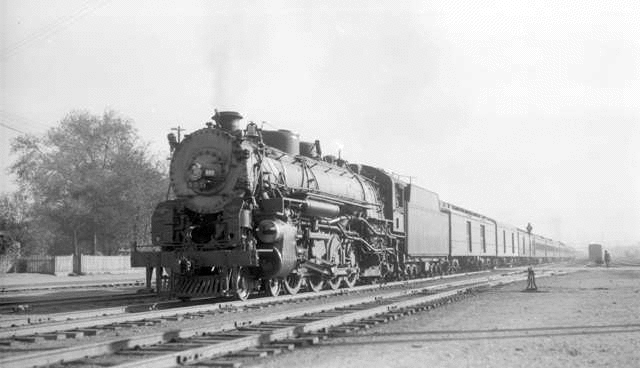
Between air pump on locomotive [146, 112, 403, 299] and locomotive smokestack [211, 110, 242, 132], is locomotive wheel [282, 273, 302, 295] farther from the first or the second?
locomotive smokestack [211, 110, 242, 132]

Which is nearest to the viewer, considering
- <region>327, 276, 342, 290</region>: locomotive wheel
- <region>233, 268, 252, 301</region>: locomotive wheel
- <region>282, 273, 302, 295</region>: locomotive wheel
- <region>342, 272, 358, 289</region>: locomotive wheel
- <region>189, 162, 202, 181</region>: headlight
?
<region>233, 268, 252, 301</region>: locomotive wheel

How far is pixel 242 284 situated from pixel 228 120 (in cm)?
385

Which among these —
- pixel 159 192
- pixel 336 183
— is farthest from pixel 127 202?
pixel 336 183

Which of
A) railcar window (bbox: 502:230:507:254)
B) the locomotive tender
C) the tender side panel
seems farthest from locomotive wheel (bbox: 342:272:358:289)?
railcar window (bbox: 502:230:507:254)

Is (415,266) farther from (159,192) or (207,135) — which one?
(159,192)

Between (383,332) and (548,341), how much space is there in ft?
7.12

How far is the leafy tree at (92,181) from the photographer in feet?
131

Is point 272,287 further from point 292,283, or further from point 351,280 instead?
point 351,280

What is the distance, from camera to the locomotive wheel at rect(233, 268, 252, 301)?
1248 centimetres

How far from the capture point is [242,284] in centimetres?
1289

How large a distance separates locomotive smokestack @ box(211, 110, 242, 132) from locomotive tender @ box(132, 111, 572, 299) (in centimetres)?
2

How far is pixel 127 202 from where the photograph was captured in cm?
4041

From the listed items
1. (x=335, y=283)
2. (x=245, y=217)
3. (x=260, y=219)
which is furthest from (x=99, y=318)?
(x=335, y=283)

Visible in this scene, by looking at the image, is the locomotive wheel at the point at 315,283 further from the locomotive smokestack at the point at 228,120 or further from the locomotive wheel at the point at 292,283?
the locomotive smokestack at the point at 228,120
